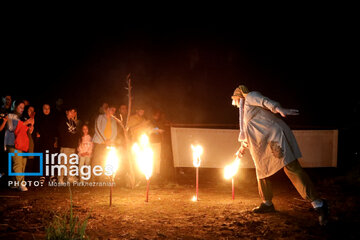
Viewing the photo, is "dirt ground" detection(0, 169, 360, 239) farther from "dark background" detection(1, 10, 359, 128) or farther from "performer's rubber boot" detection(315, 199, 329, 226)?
"dark background" detection(1, 10, 359, 128)

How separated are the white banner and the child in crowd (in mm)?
2545

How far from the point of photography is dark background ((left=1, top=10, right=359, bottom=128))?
44.6 ft

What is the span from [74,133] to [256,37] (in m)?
11.2

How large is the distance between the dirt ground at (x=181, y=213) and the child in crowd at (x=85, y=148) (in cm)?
119

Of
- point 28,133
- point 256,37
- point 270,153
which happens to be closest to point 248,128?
point 270,153

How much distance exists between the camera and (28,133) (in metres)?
8.06

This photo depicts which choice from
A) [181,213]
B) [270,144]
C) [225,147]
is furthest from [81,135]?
[270,144]

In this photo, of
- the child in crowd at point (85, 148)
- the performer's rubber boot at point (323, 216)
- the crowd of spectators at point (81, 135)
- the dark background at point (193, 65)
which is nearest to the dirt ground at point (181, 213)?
the performer's rubber boot at point (323, 216)

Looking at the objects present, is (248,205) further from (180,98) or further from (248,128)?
(180,98)

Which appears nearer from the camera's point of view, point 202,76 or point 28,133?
point 28,133

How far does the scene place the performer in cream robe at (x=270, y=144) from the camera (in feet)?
15.1

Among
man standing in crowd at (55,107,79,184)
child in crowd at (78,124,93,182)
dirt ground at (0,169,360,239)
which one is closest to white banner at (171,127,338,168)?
dirt ground at (0,169,360,239)

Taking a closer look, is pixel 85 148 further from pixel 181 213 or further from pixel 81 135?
pixel 181 213

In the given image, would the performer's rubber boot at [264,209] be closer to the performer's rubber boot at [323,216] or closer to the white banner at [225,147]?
the performer's rubber boot at [323,216]
